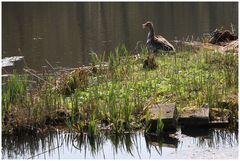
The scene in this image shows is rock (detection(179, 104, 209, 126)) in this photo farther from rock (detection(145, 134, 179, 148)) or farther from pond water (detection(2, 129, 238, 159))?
rock (detection(145, 134, 179, 148))

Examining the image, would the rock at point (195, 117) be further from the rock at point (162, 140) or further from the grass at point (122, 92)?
the rock at point (162, 140)

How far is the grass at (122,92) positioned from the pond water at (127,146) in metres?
0.26

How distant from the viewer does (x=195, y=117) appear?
32.9 ft

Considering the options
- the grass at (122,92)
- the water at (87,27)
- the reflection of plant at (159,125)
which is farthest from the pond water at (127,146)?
the water at (87,27)

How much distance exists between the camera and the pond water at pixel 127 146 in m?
8.98

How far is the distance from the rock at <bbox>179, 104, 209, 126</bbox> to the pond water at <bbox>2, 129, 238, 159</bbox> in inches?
6.0

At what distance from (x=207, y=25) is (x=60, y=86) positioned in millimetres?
18878

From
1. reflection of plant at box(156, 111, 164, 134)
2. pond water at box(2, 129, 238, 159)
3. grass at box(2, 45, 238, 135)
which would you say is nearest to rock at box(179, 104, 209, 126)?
pond water at box(2, 129, 238, 159)

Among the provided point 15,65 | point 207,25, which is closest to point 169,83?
point 15,65

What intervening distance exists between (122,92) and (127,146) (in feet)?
7.50

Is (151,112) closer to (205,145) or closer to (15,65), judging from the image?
(205,145)

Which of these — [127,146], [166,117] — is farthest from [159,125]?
[127,146]

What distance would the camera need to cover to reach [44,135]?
1004 centimetres

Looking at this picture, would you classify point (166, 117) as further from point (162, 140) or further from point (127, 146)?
point (127, 146)
